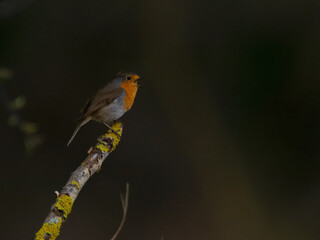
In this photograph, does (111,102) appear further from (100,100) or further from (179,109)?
(179,109)

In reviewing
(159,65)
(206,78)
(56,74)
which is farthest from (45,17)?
(206,78)

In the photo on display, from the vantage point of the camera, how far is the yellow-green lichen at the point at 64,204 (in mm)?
2926

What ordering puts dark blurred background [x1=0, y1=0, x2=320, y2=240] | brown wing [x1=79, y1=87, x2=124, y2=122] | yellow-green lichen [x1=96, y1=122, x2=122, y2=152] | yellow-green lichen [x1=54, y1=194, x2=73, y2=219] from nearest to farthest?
yellow-green lichen [x1=54, y1=194, x2=73, y2=219] < yellow-green lichen [x1=96, y1=122, x2=122, y2=152] < brown wing [x1=79, y1=87, x2=124, y2=122] < dark blurred background [x1=0, y1=0, x2=320, y2=240]

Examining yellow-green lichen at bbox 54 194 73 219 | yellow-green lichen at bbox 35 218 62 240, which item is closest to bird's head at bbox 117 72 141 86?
yellow-green lichen at bbox 54 194 73 219

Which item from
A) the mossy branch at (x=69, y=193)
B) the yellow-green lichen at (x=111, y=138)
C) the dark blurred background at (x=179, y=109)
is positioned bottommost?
the dark blurred background at (x=179, y=109)

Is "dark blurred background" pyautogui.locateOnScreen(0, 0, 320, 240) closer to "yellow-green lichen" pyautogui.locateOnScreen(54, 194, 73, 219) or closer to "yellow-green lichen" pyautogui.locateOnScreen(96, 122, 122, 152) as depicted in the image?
"yellow-green lichen" pyautogui.locateOnScreen(96, 122, 122, 152)

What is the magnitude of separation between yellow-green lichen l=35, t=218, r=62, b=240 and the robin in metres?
1.59

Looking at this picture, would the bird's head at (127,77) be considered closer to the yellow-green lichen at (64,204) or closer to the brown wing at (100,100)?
the brown wing at (100,100)

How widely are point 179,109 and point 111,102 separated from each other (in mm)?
3349

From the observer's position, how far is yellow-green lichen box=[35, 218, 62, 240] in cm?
274

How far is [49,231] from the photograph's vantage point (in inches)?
109

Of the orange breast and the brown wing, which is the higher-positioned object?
the brown wing

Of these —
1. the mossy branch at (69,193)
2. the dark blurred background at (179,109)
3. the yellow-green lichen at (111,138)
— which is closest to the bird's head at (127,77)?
the yellow-green lichen at (111,138)

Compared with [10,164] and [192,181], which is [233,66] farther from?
[10,164]
